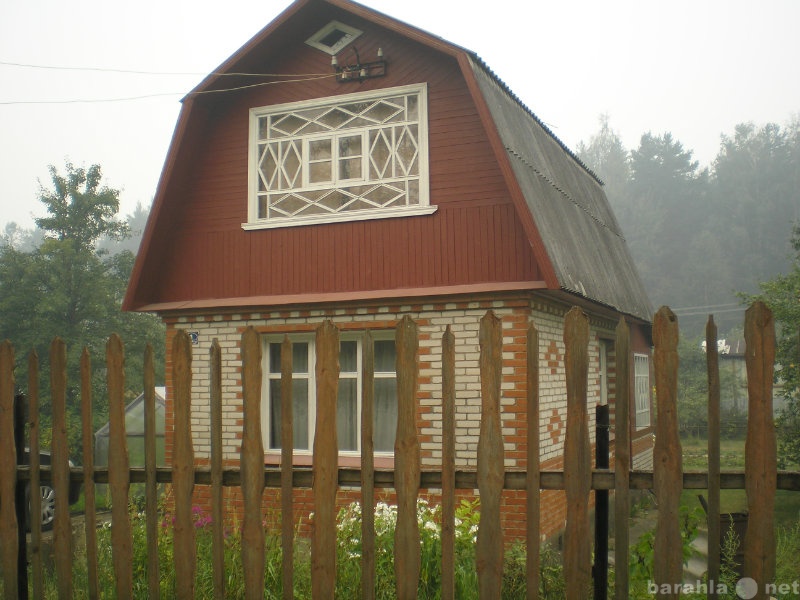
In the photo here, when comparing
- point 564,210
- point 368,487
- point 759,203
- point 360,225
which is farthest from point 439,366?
point 759,203

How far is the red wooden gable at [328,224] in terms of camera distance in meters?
9.63

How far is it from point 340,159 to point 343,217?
2.64ft

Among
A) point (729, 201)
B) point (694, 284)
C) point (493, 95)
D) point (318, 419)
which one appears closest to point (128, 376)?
point (493, 95)

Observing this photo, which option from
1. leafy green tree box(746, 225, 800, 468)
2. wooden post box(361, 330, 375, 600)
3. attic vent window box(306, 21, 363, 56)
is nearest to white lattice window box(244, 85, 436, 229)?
attic vent window box(306, 21, 363, 56)

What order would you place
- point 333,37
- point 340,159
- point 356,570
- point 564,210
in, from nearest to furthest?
point 356,570, point 340,159, point 333,37, point 564,210

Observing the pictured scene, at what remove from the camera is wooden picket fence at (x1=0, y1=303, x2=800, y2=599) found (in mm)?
3055

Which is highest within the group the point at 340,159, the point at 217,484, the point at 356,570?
the point at 340,159

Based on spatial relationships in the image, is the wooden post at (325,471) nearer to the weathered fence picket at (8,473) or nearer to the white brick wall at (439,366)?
the weathered fence picket at (8,473)

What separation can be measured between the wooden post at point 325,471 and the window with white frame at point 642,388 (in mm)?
13031

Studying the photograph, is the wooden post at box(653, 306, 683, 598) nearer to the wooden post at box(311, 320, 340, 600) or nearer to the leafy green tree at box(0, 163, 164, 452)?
the wooden post at box(311, 320, 340, 600)

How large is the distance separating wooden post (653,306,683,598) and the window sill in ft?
22.8

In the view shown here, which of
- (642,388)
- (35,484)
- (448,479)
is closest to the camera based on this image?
(448,479)

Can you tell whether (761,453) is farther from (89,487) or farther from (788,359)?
(788,359)

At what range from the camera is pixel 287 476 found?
3.59m
